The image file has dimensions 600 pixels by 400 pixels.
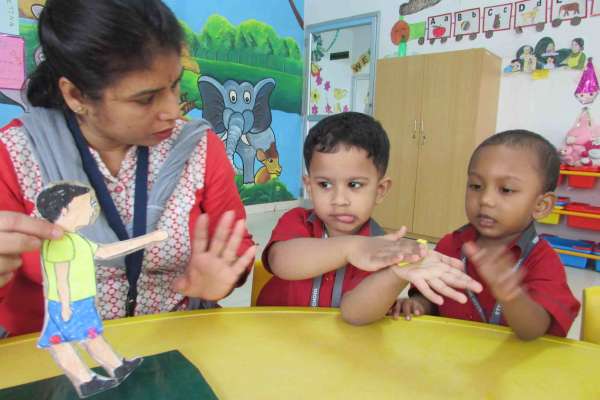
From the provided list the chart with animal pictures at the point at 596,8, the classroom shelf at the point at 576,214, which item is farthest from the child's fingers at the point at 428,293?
the chart with animal pictures at the point at 596,8

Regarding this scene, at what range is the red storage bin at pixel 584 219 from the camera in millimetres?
3264

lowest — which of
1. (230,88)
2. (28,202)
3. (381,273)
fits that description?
(381,273)

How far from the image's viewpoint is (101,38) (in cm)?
72

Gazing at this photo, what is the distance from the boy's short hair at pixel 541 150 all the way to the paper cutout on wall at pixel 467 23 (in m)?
3.47

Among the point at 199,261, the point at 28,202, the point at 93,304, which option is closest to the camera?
the point at 93,304

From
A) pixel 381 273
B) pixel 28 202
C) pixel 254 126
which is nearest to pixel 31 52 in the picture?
pixel 254 126

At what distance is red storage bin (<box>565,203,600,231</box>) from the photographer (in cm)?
326

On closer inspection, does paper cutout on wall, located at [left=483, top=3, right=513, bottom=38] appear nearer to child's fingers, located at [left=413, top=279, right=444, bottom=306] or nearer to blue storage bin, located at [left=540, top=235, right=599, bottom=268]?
blue storage bin, located at [left=540, top=235, right=599, bottom=268]

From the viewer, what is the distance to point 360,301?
80cm

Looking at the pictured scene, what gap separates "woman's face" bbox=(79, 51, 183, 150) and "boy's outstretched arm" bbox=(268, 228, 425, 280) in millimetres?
368

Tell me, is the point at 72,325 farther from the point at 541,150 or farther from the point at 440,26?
the point at 440,26

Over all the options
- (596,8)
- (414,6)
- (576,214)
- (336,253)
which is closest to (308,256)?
(336,253)

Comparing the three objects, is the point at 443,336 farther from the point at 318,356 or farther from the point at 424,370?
the point at 318,356

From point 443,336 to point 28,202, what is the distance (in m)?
0.84
